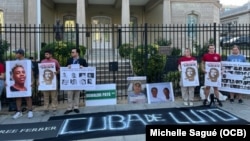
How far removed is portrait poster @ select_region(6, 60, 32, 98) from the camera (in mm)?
8164

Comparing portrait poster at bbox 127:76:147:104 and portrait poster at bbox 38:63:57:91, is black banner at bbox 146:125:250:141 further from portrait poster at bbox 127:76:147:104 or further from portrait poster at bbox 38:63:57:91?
portrait poster at bbox 127:76:147:104

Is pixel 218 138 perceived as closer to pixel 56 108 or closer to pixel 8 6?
pixel 56 108

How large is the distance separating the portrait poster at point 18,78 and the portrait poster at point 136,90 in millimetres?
3136

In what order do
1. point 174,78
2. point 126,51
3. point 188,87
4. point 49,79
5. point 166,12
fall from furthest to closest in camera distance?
point 166,12 → point 126,51 → point 174,78 → point 188,87 → point 49,79

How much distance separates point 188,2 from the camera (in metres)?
21.2

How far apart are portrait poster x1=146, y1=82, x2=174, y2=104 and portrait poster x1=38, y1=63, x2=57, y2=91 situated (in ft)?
9.82

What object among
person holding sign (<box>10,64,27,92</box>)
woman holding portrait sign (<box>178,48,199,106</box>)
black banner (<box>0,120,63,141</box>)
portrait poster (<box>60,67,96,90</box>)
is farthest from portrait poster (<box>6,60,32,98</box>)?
woman holding portrait sign (<box>178,48,199,106</box>)

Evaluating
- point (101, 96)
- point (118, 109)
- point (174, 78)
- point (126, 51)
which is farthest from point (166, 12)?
point (118, 109)

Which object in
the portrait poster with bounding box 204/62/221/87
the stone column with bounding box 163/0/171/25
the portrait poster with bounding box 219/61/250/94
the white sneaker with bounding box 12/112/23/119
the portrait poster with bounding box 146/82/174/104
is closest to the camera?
the white sneaker with bounding box 12/112/23/119

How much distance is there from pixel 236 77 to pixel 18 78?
663 centimetres

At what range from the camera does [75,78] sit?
28.1 feet

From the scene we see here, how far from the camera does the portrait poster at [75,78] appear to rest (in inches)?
336

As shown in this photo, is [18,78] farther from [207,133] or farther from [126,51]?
[207,133]

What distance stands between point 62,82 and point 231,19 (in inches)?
1888
